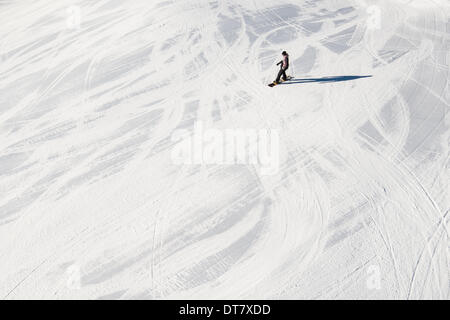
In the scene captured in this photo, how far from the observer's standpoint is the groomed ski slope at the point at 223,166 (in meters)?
6.05

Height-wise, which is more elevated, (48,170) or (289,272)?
(48,170)

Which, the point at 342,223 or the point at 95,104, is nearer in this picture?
the point at 342,223

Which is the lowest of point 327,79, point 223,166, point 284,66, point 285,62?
point 223,166

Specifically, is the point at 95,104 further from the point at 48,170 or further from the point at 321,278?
the point at 321,278

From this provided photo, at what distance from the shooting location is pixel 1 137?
28.9 ft

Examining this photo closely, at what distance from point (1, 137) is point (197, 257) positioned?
5788 mm

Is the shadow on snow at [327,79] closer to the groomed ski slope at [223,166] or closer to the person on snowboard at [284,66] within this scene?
the groomed ski slope at [223,166]

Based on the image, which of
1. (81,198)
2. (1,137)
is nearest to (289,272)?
(81,198)

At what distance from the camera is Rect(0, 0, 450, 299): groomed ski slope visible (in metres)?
6.05

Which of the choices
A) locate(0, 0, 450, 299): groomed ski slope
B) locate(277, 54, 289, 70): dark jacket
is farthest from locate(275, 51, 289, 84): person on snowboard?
locate(0, 0, 450, 299): groomed ski slope

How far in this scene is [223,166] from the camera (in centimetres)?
782

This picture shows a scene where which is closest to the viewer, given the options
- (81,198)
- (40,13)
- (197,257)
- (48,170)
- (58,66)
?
(197,257)

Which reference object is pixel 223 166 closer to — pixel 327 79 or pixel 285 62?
pixel 285 62

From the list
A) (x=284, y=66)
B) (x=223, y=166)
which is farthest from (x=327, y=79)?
(x=223, y=166)
